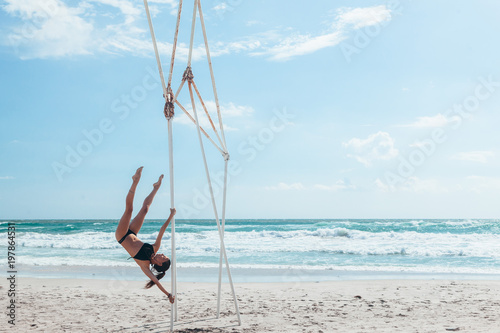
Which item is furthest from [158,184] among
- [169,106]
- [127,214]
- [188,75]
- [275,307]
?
[275,307]

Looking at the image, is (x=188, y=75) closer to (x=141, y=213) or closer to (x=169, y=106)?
(x=169, y=106)

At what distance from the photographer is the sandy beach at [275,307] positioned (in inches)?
228

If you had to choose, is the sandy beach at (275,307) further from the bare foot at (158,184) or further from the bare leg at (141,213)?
the bare foot at (158,184)

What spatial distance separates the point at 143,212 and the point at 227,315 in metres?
2.11

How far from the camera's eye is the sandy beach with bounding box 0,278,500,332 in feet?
19.0

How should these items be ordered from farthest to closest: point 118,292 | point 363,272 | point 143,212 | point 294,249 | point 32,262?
point 294,249, point 32,262, point 363,272, point 118,292, point 143,212

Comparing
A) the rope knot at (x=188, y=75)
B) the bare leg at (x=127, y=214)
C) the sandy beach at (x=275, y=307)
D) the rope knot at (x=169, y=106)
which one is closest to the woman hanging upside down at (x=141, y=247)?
the bare leg at (x=127, y=214)

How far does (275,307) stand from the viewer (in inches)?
274

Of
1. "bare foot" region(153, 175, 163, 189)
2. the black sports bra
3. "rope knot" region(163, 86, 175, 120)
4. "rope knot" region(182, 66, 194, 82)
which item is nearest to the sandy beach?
the black sports bra

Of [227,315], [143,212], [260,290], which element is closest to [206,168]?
[143,212]

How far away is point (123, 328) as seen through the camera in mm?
5781

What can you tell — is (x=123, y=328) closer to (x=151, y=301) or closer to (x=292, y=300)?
(x=151, y=301)

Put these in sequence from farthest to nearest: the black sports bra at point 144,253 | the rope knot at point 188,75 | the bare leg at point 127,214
Answer: the rope knot at point 188,75, the bare leg at point 127,214, the black sports bra at point 144,253

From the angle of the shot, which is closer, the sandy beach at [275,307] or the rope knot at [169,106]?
the rope knot at [169,106]
